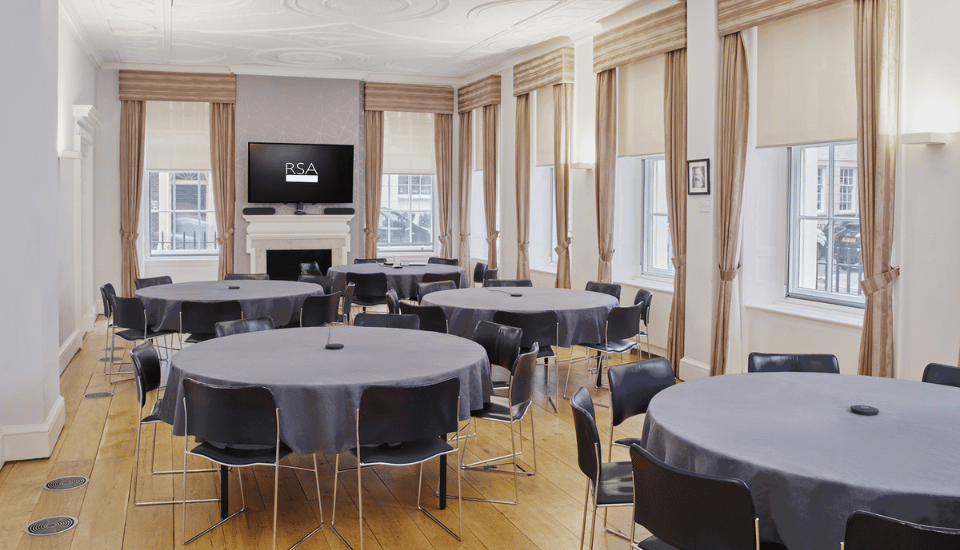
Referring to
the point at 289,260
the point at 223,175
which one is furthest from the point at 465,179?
the point at 223,175

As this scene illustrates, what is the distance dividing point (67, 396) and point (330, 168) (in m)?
5.97

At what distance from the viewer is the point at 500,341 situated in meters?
4.38

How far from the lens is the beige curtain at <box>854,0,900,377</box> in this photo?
464 centimetres

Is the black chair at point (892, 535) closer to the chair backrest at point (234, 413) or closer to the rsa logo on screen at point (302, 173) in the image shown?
the chair backrest at point (234, 413)

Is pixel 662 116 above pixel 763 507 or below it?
above

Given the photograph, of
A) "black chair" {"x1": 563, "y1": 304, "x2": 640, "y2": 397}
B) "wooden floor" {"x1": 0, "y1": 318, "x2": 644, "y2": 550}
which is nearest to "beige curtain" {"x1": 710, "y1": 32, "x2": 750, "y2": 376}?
"black chair" {"x1": 563, "y1": 304, "x2": 640, "y2": 397}

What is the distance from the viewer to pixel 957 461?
7.24ft

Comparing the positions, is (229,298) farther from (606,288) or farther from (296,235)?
(296,235)

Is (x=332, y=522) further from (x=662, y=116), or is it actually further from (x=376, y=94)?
(x=376, y=94)

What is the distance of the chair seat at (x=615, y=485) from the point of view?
2664mm

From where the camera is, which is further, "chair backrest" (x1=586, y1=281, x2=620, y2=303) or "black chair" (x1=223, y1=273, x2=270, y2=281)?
"black chair" (x1=223, y1=273, x2=270, y2=281)

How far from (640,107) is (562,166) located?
149cm

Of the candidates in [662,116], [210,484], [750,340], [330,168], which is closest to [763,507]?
[210,484]

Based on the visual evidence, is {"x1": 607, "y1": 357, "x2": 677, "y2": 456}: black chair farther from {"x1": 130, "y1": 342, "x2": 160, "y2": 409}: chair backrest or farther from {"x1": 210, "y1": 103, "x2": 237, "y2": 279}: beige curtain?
{"x1": 210, "y1": 103, "x2": 237, "y2": 279}: beige curtain
